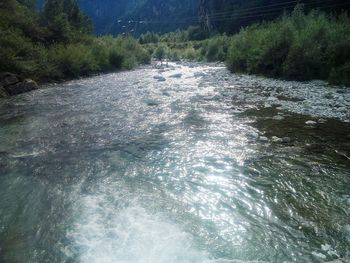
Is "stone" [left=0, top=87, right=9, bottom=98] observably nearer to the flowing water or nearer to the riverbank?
the flowing water

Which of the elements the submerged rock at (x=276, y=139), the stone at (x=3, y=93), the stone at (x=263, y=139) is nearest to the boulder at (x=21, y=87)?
the stone at (x=3, y=93)

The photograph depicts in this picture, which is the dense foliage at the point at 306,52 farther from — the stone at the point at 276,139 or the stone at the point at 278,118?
the stone at the point at 276,139

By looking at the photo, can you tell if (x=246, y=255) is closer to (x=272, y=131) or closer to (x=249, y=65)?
(x=272, y=131)

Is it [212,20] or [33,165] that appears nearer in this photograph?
[33,165]

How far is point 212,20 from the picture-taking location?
4872 inches

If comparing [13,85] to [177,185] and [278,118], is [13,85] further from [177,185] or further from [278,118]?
[177,185]

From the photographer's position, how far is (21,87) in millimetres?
24734

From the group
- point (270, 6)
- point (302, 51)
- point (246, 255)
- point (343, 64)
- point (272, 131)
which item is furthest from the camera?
point (270, 6)

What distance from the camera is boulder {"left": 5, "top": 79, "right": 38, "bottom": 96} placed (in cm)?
2386

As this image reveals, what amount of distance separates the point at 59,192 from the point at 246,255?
5.04m

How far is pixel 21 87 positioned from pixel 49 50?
1117 centimetres

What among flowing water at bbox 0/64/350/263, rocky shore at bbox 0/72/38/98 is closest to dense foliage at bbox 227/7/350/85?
flowing water at bbox 0/64/350/263

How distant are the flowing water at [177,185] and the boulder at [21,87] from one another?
326 inches

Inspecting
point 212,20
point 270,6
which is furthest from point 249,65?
point 212,20
